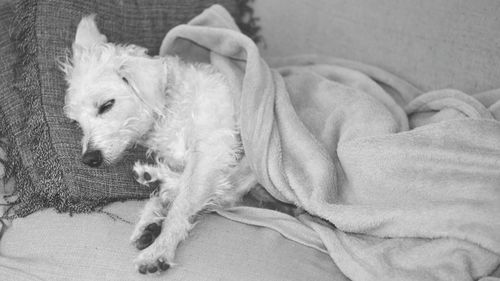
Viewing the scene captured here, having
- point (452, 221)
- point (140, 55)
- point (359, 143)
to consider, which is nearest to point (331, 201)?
point (359, 143)

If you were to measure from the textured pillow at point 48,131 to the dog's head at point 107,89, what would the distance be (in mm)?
57

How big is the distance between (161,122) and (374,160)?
0.98 metres

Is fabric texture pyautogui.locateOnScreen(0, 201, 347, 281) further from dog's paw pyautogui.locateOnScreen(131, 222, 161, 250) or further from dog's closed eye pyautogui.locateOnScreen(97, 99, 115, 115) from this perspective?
dog's closed eye pyautogui.locateOnScreen(97, 99, 115, 115)

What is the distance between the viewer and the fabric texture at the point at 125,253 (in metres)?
1.51

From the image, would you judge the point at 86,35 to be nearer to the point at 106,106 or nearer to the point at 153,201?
the point at 106,106

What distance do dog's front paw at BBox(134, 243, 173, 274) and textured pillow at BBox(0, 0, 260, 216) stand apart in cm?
33

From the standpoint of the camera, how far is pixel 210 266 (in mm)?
1522

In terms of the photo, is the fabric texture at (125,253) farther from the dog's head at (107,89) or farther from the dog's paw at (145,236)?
the dog's head at (107,89)

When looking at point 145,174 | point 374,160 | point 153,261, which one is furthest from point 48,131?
point 374,160

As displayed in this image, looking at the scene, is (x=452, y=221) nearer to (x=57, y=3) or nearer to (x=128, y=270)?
(x=128, y=270)

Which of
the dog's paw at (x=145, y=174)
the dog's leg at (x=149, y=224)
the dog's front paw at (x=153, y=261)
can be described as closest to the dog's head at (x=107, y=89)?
the dog's paw at (x=145, y=174)

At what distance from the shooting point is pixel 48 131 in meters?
1.76

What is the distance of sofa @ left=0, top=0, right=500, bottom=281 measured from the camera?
1.55 metres

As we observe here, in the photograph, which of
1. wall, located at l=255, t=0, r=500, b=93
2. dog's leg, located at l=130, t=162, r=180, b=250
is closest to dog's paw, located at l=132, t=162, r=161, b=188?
dog's leg, located at l=130, t=162, r=180, b=250
